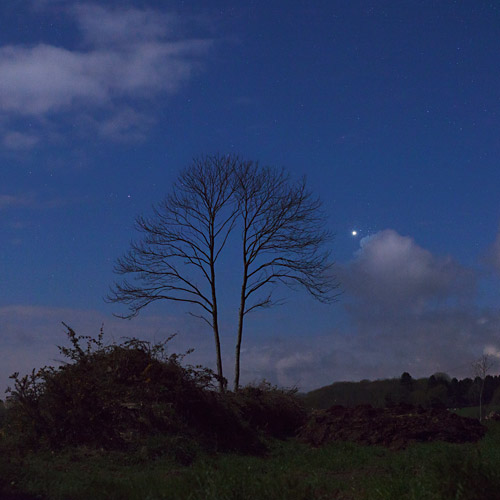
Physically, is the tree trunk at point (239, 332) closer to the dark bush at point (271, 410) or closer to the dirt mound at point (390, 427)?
the dark bush at point (271, 410)

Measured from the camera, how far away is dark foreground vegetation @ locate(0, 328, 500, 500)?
8398 mm

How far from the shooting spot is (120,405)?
15289 millimetres

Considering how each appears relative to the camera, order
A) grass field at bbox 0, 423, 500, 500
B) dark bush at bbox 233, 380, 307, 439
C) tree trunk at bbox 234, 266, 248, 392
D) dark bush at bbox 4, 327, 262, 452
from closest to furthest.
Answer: grass field at bbox 0, 423, 500, 500 → dark bush at bbox 4, 327, 262, 452 → dark bush at bbox 233, 380, 307, 439 → tree trunk at bbox 234, 266, 248, 392

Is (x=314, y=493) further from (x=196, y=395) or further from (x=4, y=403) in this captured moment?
(x=4, y=403)

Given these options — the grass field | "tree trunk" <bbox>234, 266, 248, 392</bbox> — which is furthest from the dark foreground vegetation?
"tree trunk" <bbox>234, 266, 248, 392</bbox>

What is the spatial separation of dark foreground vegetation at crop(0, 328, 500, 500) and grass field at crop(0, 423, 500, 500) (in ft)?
0.09

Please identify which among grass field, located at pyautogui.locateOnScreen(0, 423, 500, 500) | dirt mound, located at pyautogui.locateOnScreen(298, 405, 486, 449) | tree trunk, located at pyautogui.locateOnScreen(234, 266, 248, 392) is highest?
tree trunk, located at pyautogui.locateOnScreen(234, 266, 248, 392)

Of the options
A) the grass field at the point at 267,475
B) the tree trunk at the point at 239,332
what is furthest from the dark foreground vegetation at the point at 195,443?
the tree trunk at the point at 239,332

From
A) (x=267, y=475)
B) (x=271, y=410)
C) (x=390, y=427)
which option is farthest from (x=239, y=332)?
(x=267, y=475)

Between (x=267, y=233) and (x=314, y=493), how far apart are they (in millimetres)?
18352

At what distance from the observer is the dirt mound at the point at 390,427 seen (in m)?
16.9

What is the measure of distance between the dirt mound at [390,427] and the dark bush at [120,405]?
257 centimetres

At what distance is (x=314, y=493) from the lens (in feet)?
27.5

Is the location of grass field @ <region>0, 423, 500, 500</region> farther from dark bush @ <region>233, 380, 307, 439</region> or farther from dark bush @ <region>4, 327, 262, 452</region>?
dark bush @ <region>233, 380, 307, 439</region>
